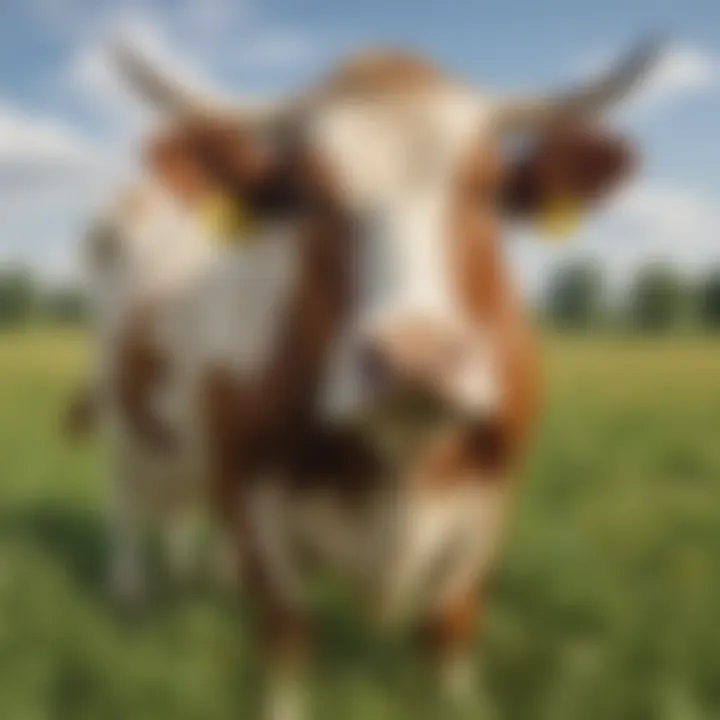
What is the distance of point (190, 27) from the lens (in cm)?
113

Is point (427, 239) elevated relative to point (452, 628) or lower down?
elevated

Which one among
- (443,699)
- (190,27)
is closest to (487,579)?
(443,699)

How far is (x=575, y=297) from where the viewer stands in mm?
1140

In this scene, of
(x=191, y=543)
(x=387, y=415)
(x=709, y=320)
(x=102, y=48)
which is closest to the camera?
(x=387, y=415)

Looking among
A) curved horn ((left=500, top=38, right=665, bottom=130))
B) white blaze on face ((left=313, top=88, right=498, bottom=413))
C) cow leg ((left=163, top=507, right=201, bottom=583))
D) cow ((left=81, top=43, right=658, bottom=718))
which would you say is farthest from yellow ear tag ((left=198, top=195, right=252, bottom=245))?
cow leg ((left=163, top=507, right=201, bottom=583))

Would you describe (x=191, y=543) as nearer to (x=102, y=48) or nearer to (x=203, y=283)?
(x=203, y=283)

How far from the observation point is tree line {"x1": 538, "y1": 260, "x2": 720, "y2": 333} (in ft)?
3.70

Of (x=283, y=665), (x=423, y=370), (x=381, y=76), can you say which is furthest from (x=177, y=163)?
(x=283, y=665)

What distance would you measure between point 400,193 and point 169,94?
19 centimetres

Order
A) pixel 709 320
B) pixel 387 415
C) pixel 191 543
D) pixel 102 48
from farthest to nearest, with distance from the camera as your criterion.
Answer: pixel 191 543 → pixel 709 320 → pixel 102 48 → pixel 387 415

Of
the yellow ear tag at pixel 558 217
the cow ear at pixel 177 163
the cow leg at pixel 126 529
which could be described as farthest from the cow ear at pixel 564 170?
the cow leg at pixel 126 529

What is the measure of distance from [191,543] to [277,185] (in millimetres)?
432

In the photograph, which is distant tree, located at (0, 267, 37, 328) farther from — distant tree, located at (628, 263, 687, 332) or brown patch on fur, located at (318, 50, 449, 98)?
distant tree, located at (628, 263, 687, 332)

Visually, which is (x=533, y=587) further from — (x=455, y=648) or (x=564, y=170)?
(x=564, y=170)
